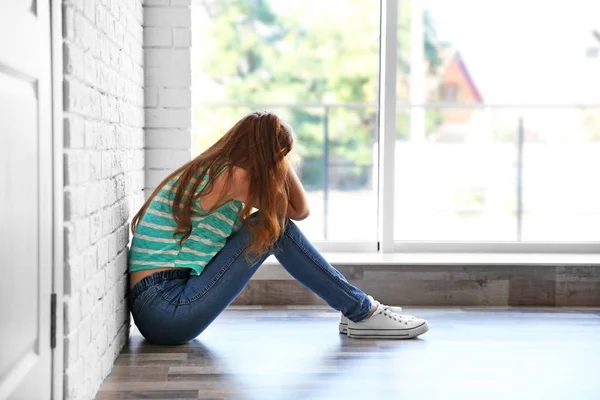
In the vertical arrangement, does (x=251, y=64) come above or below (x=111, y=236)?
above

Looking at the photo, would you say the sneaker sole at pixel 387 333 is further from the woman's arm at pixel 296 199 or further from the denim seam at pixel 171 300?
the denim seam at pixel 171 300

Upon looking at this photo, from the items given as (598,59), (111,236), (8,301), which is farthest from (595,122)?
(8,301)

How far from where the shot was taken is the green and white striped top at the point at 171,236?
→ 2648 mm

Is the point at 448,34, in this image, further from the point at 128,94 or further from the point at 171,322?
the point at 171,322

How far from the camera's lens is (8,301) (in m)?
1.51

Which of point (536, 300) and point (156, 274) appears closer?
point (156, 274)

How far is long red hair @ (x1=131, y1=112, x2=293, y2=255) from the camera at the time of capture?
2.62m

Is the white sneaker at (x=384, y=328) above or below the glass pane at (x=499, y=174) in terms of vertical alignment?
below

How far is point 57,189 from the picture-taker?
5.91 ft

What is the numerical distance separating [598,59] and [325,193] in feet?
5.03

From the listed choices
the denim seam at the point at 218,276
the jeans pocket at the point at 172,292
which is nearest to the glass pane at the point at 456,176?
the denim seam at the point at 218,276

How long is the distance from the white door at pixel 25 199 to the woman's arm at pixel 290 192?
0.92 metres

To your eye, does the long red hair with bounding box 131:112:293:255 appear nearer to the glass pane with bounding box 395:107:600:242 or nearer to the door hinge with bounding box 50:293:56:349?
the door hinge with bounding box 50:293:56:349

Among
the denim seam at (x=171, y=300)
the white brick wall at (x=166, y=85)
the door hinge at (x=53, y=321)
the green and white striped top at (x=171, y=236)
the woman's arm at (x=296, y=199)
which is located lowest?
the denim seam at (x=171, y=300)
